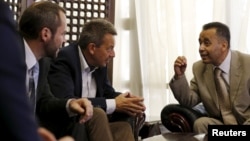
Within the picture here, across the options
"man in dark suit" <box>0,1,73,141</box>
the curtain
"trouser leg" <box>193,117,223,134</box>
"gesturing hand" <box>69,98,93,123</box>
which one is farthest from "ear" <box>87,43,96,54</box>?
"man in dark suit" <box>0,1,73,141</box>

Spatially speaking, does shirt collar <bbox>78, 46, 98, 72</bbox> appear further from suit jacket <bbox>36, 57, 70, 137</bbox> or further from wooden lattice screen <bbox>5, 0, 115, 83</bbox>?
wooden lattice screen <bbox>5, 0, 115, 83</bbox>

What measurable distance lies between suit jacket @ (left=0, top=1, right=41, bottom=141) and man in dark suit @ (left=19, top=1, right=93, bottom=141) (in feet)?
3.46

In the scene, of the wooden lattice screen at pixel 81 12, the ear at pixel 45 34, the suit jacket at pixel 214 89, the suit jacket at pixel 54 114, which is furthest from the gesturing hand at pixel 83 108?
the wooden lattice screen at pixel 81 12

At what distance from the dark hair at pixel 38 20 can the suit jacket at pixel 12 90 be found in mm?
1142

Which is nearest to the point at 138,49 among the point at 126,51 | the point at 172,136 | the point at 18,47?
the point at 126,51

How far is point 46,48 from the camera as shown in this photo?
171 cm

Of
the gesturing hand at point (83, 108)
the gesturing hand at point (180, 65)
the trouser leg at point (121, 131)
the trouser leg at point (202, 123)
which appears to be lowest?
the trouser leg at point (202, 123)

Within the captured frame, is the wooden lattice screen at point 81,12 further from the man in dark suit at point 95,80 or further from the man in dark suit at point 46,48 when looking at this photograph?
the man in dark suit at point 46,48

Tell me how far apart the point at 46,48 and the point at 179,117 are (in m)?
1.21

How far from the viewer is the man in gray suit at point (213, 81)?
2.57 metres

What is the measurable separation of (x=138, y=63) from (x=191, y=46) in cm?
55

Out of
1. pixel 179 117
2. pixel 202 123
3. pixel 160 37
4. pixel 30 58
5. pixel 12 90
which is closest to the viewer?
pixel 12 90

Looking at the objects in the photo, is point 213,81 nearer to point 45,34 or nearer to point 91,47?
point 91,47

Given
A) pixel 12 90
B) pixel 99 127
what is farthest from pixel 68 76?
pixel 12 90
